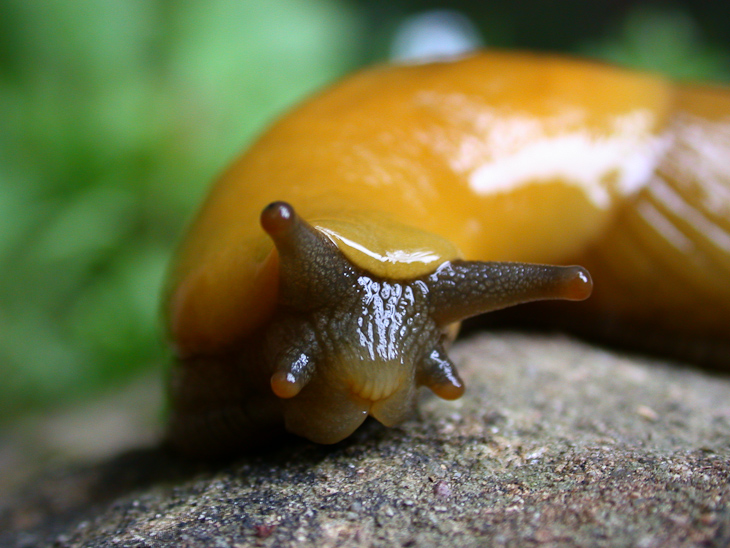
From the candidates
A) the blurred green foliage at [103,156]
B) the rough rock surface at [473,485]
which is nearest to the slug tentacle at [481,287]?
the rough rock surface at [473,485]

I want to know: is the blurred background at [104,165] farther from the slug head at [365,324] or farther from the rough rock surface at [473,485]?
the slug head at [365,324]

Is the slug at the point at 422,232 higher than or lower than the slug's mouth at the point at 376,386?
higher

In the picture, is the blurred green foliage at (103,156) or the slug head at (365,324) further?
the blurred green foliage at (103,156)

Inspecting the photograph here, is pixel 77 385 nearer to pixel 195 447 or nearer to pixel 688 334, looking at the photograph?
pixel 195 447

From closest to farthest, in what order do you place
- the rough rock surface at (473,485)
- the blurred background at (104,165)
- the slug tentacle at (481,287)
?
the rough rock surface at (473,485) → the slug tentacle at (481,287) → the blurred background at (104,165)

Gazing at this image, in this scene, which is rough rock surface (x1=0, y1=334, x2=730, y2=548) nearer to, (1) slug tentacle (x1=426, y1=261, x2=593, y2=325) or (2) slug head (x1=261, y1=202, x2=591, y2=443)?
(2) slug head (x1=261, y1=202, x2=591, y2=443)

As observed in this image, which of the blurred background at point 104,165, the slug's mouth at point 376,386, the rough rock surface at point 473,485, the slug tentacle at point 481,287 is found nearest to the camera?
the rough rock surface at point 473,485

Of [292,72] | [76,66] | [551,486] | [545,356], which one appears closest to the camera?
[551,486]

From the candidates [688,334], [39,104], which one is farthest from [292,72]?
[688,334]
